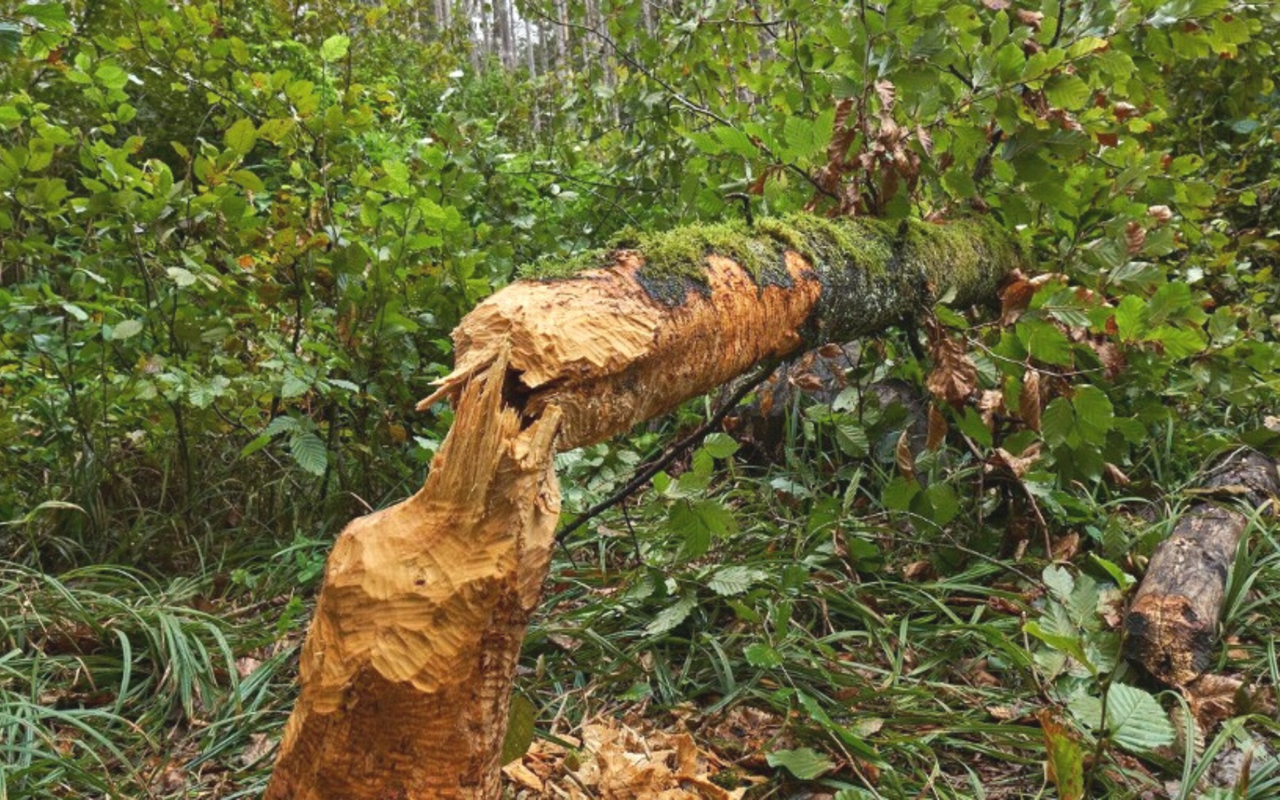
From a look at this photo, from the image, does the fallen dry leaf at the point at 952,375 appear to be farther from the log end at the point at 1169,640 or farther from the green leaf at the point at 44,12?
the green leaf at the point at 44,12

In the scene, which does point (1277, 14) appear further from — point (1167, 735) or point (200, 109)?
point (200, 109)

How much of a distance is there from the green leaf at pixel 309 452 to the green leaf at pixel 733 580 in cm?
123

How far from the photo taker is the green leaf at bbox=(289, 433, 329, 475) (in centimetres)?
251

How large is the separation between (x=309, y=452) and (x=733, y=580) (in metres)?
1.34

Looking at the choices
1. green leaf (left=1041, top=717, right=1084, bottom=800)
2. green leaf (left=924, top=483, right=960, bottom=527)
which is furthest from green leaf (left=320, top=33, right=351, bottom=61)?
green leaf (left=1041, top=717, right=1084, bottom=800)

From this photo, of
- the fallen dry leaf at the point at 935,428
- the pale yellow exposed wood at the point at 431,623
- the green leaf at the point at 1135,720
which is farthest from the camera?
the fallen dry leaf at the point at 935,428

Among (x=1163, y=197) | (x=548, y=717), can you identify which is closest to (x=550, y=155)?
(x=1163, y=197)

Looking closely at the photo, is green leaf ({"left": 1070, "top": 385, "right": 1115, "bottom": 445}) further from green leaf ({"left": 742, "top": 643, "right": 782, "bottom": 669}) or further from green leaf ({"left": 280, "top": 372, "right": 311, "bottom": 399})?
green leaf ({"left": 280, "top": 372, "right": 311, "bottom": 399})

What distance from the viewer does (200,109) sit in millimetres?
5762

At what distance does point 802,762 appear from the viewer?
167 centimetres

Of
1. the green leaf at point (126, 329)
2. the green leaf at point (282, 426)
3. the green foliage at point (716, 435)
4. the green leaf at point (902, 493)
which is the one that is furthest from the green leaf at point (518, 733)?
the green leaf at point (126, 329)

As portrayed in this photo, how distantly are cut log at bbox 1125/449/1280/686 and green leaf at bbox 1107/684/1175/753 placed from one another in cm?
58

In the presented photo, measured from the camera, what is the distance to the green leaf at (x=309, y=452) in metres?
2.51

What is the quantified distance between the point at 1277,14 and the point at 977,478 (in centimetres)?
194
